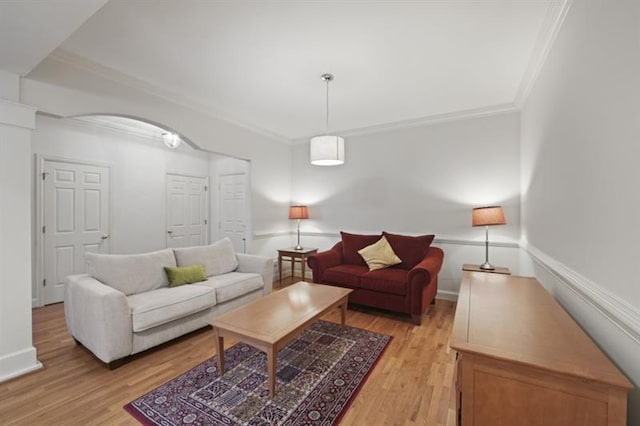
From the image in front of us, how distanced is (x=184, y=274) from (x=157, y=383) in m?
1.20

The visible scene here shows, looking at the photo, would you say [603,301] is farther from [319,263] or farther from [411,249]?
[319,263]

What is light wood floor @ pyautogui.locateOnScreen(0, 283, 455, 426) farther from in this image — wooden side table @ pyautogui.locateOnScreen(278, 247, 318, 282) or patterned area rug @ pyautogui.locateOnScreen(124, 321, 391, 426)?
wooden side table @ pyautogui.locateOnScreen(278, 247, 318, 282)

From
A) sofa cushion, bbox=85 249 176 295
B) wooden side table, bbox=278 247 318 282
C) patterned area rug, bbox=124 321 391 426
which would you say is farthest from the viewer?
wooden side table, bbox=278 247 318 282

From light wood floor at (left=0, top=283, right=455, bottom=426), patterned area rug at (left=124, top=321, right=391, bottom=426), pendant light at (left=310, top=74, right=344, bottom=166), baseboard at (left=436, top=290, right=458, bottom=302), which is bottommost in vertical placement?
light wood floor at (left=0, top=283, right=455, bottom=426)

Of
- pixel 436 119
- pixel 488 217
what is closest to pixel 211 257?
pixel 488 217

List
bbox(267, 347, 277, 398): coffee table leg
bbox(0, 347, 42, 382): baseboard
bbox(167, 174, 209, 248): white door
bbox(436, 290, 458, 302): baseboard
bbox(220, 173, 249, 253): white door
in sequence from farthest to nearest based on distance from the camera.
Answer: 1. bbox(220, 173, 249, 253): white door
2. bbox(167, 174, 209, 248): white door
3. bbox(436, 290, 458, 302): baseboard
4. bbox(0, 347, 42, 382): baseboard
5. bbox(267, 347, 277, 398): coffee table leg

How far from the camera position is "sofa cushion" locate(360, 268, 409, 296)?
3146 millimetres

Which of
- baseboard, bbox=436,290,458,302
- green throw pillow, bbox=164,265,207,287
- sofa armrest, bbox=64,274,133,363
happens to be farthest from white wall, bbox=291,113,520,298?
sofa armrest, bbox=64,274,133,363

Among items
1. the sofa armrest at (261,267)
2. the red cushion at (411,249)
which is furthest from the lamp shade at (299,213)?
the red cushion at (411,249)

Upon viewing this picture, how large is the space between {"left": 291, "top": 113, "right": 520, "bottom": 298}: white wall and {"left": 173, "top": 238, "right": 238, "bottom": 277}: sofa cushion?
1866 millimetres

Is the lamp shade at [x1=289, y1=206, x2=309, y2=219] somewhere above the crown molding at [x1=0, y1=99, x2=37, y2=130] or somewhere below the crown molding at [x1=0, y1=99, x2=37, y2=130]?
below

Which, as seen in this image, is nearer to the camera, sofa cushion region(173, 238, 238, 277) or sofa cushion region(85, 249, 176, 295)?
sofa cushion region(85, 249, 176, 295)

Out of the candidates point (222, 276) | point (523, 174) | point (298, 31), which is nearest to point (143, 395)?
point (222, 276)

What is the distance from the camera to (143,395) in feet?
6.23
